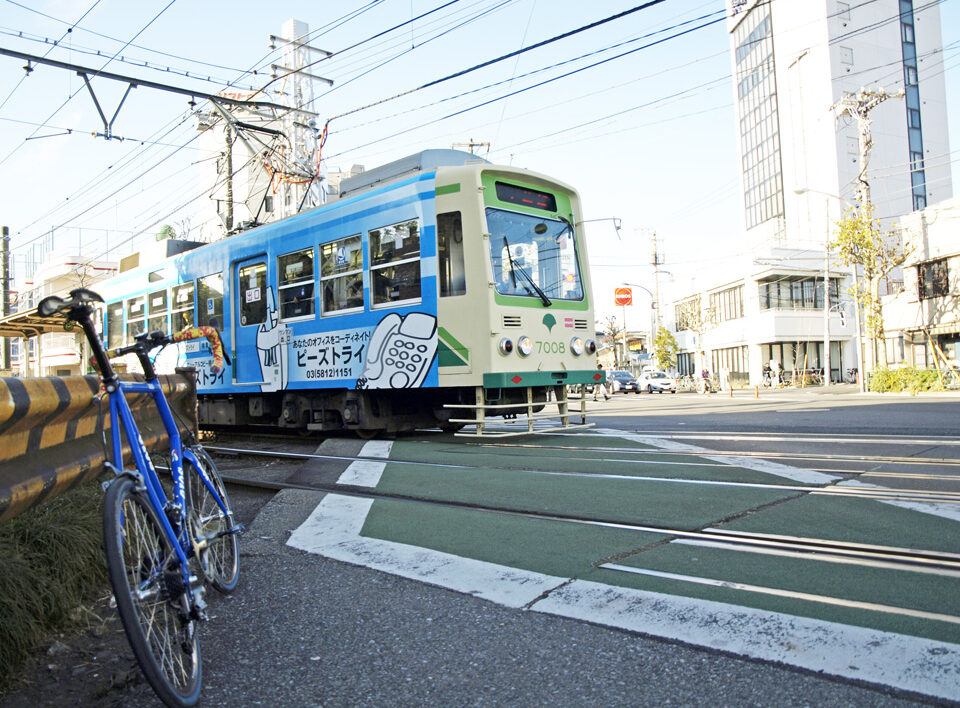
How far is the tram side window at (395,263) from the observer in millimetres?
9703

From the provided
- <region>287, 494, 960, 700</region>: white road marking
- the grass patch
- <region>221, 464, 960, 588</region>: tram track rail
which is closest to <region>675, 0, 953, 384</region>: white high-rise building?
<region>221, 464, 960, 588</region>: tram track rail

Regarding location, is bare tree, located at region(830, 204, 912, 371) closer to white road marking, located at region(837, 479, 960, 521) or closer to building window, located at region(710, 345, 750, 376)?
building window, located at region(710, 345, 750, 376)

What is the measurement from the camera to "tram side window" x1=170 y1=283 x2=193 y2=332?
13.8 metres

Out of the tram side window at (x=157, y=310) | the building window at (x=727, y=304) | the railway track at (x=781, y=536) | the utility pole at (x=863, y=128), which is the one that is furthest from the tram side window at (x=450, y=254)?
the building window at (x=727, y=304)

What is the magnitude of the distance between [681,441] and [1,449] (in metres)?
7.94

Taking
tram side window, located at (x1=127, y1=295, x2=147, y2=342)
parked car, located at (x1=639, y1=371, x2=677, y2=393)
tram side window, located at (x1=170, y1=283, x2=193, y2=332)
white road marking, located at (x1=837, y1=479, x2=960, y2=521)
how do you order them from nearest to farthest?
white road marking, located at (x1=837, y1=479, x2=960, y2=521) < tram side window, located at (x1=170, y1=283, x2=193, y2=332) < tram side window, located at (x1=127, y1=295, x2=147, y2=342) < parked car, located at (x1=639, y1=371, x2=677, y2=393)

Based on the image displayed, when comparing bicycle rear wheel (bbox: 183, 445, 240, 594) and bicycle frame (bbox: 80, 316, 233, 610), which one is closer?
bicycle frame (bbox: 80, 316, 233, 610)

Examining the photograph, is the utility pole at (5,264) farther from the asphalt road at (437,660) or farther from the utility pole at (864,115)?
the utility pole at (864,115)

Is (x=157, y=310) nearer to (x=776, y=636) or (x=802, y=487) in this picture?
(x=802, y=487)

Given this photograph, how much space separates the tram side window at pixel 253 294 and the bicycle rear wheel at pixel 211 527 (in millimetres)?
8409

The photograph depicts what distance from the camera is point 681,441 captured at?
9.42 metres

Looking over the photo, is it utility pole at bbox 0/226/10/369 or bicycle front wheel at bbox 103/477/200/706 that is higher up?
utility pole at bbox 0/226/10/369

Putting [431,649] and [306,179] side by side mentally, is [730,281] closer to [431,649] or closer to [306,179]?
[306,179]

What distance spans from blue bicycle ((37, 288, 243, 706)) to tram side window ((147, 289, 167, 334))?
1221 cm
